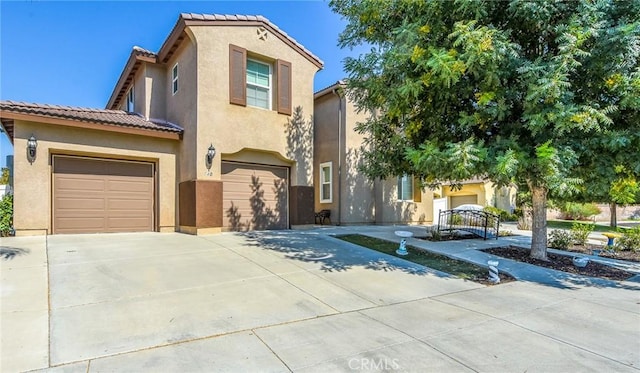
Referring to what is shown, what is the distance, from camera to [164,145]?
11.8m

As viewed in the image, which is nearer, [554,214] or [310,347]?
[310,347]

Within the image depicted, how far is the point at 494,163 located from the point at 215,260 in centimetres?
595

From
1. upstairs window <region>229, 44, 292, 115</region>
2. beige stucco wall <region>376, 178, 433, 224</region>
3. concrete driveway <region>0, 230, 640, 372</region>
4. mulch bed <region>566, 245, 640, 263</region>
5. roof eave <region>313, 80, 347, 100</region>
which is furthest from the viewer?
beige stucco wall <region>376, 178, 433, 224</region>

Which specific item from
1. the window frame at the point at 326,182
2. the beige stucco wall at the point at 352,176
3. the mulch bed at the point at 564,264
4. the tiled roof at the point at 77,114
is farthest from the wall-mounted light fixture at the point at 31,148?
the mulch bed at the point at 564,264

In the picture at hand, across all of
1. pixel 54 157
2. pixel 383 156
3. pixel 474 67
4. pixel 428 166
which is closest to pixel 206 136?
pixel 54 157

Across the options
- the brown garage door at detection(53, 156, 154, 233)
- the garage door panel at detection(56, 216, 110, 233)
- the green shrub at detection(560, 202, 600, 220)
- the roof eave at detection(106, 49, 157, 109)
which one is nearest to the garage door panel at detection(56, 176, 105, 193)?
the brown garage door at detection(53, 156, 154, 233)

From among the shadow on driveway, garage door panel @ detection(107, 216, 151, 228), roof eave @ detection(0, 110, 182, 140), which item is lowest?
the shadow on driveway

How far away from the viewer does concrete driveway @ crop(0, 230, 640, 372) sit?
354 cm

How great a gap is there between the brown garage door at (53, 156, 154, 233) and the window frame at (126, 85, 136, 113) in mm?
5143

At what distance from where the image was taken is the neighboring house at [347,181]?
1466cm

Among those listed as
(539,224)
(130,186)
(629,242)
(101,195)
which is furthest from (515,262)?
(101,195)

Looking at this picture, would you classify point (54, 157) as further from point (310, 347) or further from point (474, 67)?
point (474, 67)

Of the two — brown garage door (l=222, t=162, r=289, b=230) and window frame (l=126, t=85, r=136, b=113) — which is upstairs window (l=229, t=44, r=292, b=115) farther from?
window frame (l=126, t=85, r=136, b=113)

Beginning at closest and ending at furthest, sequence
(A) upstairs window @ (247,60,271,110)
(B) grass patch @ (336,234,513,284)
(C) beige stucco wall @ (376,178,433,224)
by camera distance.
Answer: (B) grass patch @ (336,234,513,284), (A) upstairs window @ (247,60,271,110), (C) beige stucco wall @ (376,178,433,224)
